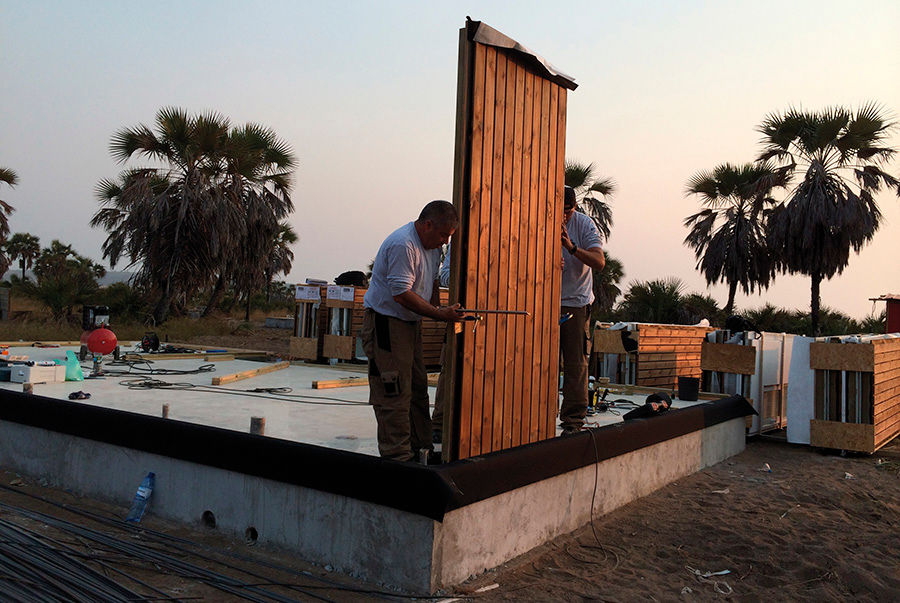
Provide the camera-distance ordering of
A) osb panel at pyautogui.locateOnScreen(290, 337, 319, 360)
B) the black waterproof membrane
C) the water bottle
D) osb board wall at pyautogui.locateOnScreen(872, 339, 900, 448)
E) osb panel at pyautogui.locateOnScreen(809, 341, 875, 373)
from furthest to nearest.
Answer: osb panel at pyautogui.locateOnScreen(290, 337, 319, 360) → osb board wall at pyautogui.locateOnScreen(872, 339, 900, 448) → osb panel at pyautogui.locateOnScreen(809, 341, 875, 373) → the water bottle → the black waterproof membrane

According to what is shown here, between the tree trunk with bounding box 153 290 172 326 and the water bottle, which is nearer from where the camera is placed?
→ the water bottle

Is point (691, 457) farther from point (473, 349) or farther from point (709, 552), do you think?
point (473, 349)

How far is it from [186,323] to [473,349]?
17.8m

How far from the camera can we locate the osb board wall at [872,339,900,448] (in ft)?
22.5

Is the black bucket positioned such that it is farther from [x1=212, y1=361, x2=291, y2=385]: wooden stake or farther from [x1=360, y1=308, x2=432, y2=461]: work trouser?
[x1=212, y1=361, x2=291, y2=385]: wooden stake

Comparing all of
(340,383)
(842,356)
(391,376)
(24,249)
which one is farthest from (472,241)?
Result: (24,249)

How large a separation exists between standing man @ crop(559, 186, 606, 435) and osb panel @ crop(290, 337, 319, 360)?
22.3 ft

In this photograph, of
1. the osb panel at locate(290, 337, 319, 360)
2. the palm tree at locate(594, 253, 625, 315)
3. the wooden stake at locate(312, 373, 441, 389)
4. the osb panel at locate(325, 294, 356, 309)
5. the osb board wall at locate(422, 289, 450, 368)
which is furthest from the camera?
the palm tree at locate(594, 253, 625, 315)

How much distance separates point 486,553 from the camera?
3305 mm

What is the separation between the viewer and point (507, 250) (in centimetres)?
389

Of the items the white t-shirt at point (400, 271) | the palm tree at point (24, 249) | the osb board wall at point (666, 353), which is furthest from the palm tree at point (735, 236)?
the palm tree at point (24, 249)

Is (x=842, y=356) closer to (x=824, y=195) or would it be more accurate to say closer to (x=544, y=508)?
(x=544, y=508)

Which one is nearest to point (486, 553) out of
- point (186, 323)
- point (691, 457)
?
point (691, 457)

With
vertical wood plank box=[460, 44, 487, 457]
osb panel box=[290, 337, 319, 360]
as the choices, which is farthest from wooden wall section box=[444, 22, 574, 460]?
osb panel box=[290, 337, 319, 360]
